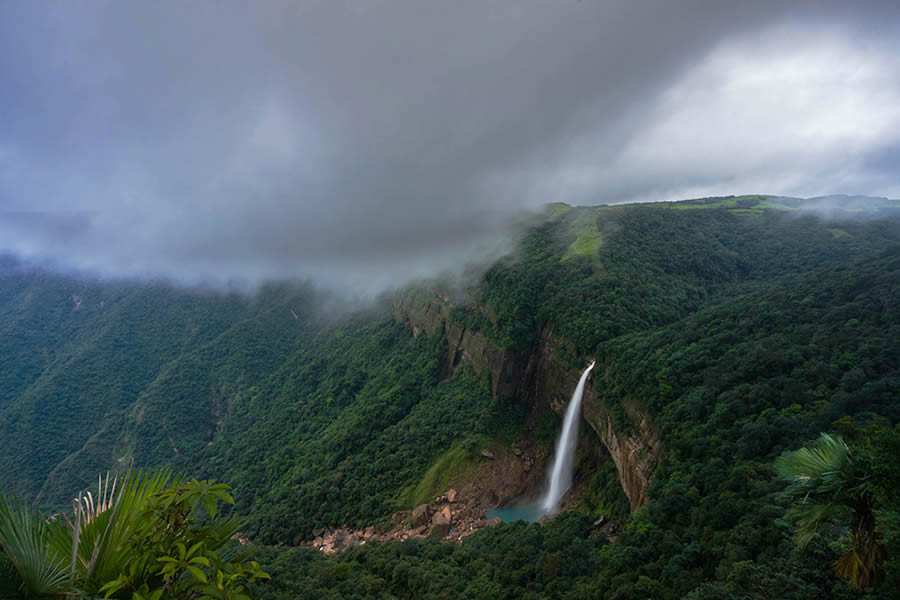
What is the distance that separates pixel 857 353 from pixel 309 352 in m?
95.5

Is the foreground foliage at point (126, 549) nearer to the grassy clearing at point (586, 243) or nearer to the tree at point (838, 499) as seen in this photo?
the tree at point (838, 499)

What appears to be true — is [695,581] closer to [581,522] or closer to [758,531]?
[758,531]

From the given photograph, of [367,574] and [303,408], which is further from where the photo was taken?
[303,408]

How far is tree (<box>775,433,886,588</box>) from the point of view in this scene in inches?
294

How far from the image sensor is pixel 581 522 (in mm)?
35844

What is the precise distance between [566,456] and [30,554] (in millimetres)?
49263

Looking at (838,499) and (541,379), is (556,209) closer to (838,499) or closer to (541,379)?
(541,379)

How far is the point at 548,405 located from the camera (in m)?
53.0

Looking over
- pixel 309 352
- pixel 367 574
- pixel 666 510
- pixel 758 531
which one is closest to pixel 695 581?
pixel 758 531

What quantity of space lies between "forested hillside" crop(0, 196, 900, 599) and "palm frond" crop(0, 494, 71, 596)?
10.7 feet

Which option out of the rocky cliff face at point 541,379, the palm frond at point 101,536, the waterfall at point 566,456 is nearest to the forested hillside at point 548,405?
the rocky cliff face at point 541,379

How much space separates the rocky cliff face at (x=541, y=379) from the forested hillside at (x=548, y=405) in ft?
1.55

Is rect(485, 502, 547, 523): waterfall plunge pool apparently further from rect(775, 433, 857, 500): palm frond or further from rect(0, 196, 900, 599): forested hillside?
rect(775, 433, 857, 500): palm frond

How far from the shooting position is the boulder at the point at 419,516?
145 feet
